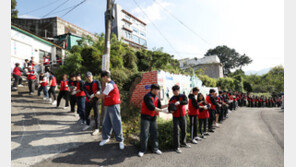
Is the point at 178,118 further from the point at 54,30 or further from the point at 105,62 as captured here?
the point at 54,30

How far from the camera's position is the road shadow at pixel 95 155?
11.2 feet

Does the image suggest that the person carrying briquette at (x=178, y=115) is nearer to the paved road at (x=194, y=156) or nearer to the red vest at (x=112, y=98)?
the paved road at (x=194, y=156)

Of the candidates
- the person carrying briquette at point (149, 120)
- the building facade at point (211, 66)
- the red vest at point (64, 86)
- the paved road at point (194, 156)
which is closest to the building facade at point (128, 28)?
the building facade at point (211, 66)

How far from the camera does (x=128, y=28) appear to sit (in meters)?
40.9

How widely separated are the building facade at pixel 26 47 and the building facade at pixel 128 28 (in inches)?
784

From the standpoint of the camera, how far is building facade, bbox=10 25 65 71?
13.1 m

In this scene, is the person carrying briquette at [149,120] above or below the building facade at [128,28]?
below

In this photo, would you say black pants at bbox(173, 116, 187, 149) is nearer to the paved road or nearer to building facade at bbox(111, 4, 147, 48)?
the paved road

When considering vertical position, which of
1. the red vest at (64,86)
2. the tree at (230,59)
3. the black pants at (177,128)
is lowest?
the black pants at (177,128)

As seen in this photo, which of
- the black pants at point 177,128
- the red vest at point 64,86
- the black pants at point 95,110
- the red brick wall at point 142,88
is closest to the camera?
the black pants at point 177,128

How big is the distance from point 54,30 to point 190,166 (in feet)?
90.7

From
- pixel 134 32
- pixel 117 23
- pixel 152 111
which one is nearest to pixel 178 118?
pixel 152 111

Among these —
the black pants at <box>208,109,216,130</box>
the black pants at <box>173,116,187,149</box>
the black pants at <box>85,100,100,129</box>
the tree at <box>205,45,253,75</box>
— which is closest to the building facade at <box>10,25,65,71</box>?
the black pants at <box>85,100,100,129</box>

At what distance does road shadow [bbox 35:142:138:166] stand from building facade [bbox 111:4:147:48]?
32.4 meters
